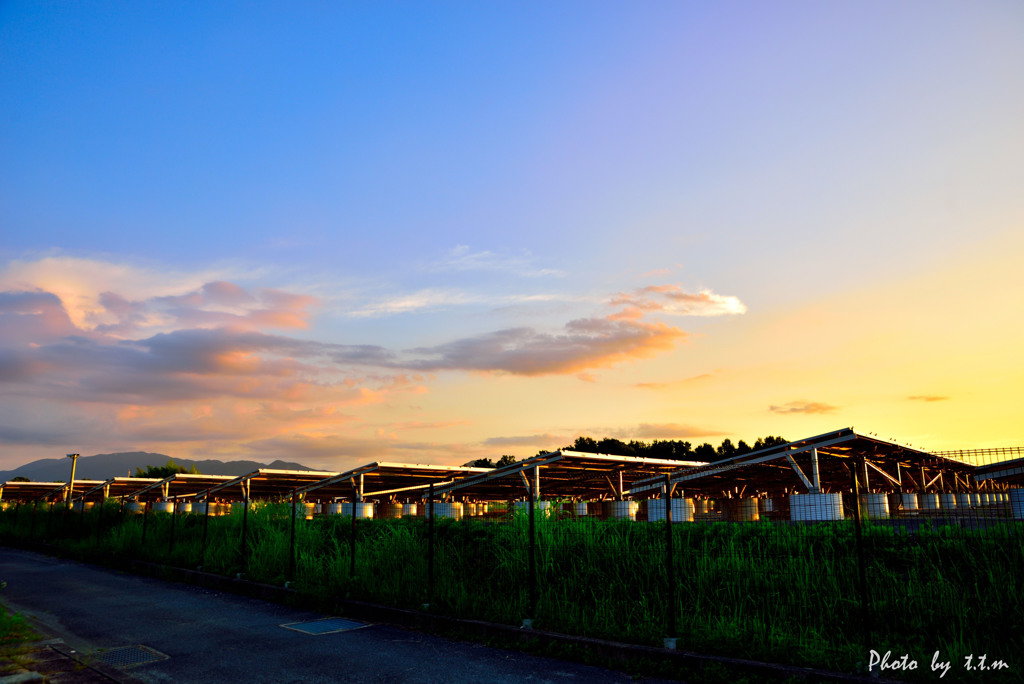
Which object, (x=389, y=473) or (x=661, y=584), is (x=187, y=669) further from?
(x=389, y=473)

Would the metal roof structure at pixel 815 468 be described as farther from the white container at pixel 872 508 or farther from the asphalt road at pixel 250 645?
the asphalt road at pixel 250 645

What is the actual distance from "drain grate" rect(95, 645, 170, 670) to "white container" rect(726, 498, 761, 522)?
26.3m

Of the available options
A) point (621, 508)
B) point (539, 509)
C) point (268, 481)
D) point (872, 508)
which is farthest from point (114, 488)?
point (872, 508)

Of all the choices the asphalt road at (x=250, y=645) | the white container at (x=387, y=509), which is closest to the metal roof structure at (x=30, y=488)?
the white container at (x=387, y=509)

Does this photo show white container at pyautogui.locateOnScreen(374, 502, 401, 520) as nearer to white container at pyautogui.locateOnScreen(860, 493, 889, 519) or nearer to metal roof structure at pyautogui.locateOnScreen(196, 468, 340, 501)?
metal roof structure at pyautogui.locateOnScreen(196, 468, 340, 501)

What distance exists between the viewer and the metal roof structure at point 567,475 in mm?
30047

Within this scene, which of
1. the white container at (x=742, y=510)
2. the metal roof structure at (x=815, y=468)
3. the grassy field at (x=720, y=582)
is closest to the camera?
the grassy field at (x=720, y=582)

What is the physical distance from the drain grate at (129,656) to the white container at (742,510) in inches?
1037

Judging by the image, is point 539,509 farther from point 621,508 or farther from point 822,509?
point 621,508

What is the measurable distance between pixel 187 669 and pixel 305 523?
8.67 m

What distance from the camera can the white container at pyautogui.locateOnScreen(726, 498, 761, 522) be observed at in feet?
104

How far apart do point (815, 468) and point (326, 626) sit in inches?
919

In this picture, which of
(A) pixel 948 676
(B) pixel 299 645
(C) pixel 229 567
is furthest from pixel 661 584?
(C) pixel 229 567

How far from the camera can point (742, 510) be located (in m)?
32.5
